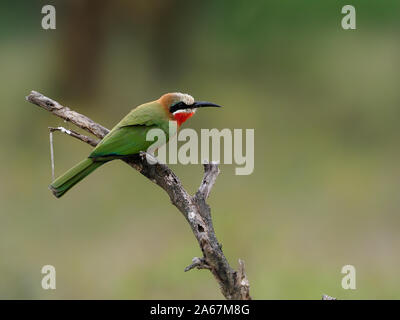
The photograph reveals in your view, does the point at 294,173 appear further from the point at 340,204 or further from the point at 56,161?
the point at 56,161

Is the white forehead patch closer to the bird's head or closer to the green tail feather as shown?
the bird's head

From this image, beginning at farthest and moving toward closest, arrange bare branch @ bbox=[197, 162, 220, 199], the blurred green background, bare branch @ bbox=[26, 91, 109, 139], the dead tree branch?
the blurred green background < bare branch @ bbox=[26, 91, 109, 139] < bare branch @ bbox=[197, 162, 220, 199] < the dead tree branch

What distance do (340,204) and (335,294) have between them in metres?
1.10

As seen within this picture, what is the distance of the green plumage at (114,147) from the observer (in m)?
2.13

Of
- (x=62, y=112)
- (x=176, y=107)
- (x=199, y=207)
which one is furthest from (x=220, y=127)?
(x=199, y=207)

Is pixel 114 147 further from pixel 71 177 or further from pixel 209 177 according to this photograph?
pixel 209 177

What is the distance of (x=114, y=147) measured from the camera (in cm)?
212

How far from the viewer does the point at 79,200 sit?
479 cm

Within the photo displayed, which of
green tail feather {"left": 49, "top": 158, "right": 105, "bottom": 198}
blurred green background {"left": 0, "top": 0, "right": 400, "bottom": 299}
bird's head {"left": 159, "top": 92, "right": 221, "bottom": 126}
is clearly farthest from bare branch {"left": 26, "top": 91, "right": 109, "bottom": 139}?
blurred green background {"left": 0, "top": 0, "right": 400, "bottom": 299}

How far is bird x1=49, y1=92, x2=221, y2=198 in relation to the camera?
2133 millimetres

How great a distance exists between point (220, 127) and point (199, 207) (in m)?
3.43

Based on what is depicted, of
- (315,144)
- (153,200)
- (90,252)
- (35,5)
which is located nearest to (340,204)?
(315,144)

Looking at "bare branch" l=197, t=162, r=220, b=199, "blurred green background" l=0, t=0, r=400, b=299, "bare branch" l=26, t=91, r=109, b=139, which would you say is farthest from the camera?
"blurred green background" l=0, t=0, r=400, b=299

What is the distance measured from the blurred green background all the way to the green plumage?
168cm
